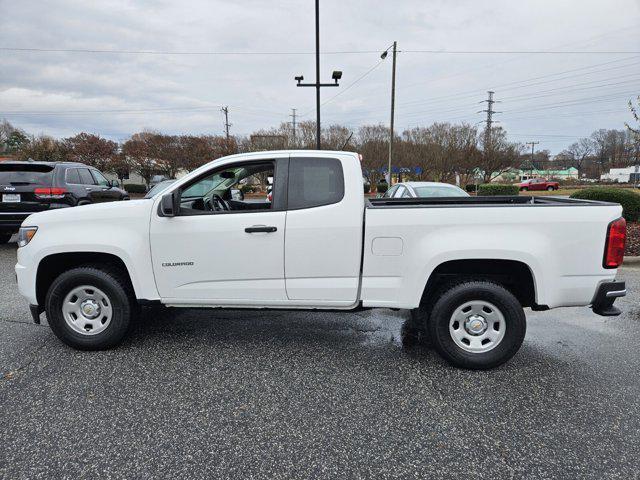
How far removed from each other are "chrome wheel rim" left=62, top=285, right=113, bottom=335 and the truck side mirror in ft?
3.44

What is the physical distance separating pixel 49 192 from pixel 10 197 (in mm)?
686

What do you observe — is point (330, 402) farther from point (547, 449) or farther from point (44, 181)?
point (44, 181)

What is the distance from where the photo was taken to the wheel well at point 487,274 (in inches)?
143

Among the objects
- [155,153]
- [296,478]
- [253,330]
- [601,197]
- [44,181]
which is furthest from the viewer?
[155,153]

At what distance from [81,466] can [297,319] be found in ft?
9.18

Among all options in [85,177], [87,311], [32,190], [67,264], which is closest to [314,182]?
[87,311]


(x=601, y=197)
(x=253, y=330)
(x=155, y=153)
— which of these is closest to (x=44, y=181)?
(x=253, y=330)

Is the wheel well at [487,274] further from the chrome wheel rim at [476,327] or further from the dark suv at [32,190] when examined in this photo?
the dark suv at [32,190]

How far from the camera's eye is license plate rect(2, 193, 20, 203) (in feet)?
27.5

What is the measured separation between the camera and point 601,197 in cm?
1130

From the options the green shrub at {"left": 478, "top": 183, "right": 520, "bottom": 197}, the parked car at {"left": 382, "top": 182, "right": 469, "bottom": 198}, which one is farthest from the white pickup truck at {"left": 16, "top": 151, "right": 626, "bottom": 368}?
the green shrub at {"left": 478, "top": 183, "right": 520, "bottom": 197}

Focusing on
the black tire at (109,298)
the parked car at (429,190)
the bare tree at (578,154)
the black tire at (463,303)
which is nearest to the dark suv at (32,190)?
the black tire at (109,298)

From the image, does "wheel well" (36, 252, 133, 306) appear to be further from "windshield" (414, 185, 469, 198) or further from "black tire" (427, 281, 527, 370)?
"windshield" (414, 185, 469, 198)

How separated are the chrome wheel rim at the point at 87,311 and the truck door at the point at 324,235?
5.87 feet
